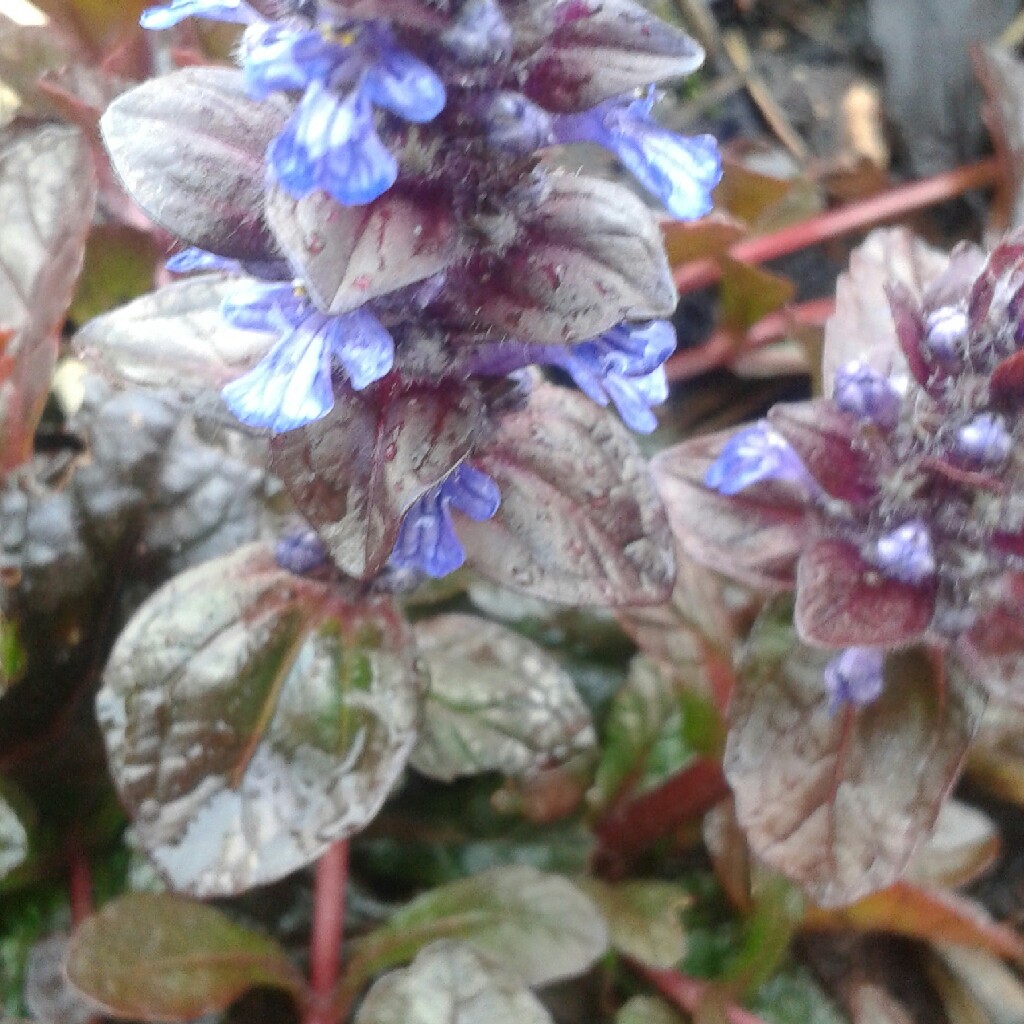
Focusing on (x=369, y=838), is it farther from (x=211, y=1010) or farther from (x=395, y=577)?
(x=395, y=577)

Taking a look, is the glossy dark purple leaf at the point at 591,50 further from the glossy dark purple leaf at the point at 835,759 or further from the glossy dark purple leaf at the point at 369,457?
the glossy dark purple leaf at the point at 835,759

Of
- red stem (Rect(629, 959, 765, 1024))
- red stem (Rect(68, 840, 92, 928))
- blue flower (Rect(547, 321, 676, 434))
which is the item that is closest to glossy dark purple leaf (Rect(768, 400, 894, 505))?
blue flower (Rect(547, 321, 676, 434))

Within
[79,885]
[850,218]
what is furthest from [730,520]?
[850,218]

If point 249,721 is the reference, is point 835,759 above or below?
below

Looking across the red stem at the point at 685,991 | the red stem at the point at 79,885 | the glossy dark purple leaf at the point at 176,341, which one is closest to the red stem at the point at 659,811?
the red stem at the point at 685,991

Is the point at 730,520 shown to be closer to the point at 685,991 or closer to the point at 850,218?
the point at 685,991

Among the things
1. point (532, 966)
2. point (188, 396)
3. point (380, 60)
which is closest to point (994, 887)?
point (532, 966)
